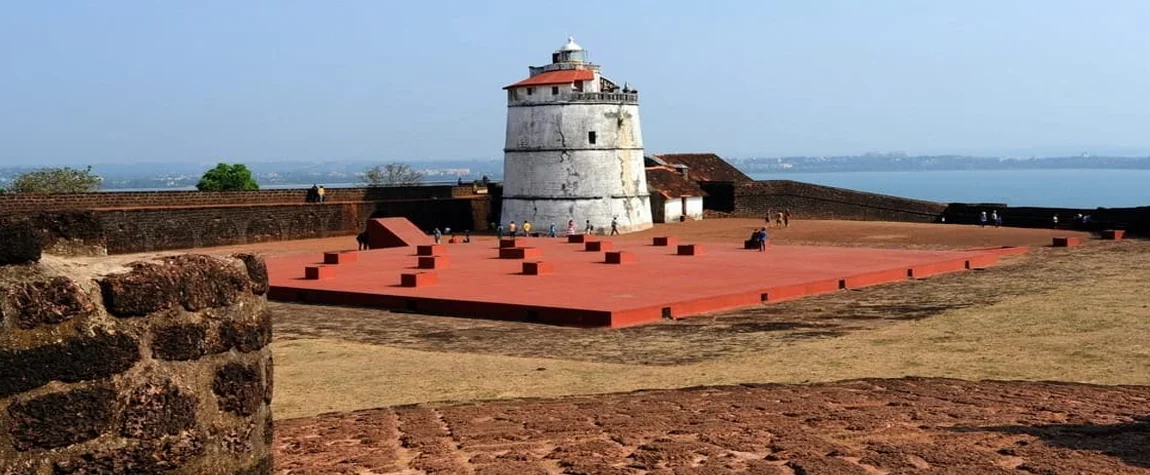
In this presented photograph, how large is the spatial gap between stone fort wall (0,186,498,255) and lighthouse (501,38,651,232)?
253cm

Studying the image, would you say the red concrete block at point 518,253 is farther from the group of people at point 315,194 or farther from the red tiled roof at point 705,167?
the red tiled roof at point 705,167

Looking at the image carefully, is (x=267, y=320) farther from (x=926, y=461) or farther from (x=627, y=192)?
(x=627, y=192)

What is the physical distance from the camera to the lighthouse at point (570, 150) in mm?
38062

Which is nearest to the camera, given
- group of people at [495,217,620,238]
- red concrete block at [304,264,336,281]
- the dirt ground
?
the dirt ground

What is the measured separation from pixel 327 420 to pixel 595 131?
31.4m

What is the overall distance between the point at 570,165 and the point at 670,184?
18.9 ft

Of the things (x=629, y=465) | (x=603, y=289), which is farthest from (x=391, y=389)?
(x=603, y=289)

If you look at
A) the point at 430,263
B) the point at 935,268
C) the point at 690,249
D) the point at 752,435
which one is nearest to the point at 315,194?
the point at 690,249

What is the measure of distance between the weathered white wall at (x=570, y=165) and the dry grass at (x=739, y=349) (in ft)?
66.0

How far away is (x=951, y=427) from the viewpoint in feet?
20.9

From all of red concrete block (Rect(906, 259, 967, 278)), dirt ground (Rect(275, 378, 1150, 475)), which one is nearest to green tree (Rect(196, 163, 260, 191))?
red concrete block (Rect(906, 259, 967, 278))

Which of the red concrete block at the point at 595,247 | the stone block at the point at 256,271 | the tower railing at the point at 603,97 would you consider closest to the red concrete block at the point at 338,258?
the red concrete block at the point at 595,247

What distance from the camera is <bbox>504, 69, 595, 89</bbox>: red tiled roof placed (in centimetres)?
3797

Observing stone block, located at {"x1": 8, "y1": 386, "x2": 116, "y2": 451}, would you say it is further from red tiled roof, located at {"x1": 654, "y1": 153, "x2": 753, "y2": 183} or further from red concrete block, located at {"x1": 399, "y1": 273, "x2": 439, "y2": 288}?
red tiled roof, located at {"x1": 654, "y1": 153, "x2": 753, "y2": 183}
